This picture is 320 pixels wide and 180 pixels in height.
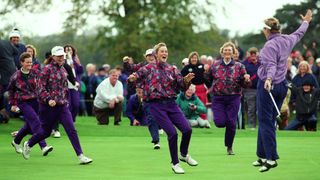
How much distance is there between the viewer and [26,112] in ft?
59.7

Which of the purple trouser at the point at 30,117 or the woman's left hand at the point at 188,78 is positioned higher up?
the woman's left hand at the point at 188,78

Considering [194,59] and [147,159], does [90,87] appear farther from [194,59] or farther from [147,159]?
[147,159]

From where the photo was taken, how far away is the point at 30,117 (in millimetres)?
18047

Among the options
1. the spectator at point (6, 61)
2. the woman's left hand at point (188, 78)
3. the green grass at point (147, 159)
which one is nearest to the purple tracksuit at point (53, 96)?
the green grass at point (147, 159)

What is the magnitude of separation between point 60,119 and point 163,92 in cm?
244

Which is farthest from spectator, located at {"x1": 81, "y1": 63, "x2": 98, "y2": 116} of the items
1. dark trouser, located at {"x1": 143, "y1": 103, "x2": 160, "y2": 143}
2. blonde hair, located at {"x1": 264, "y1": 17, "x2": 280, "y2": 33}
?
blonde hair, located at {"x1": 264, "y1": 17, "x2": 280, "y2": 33}

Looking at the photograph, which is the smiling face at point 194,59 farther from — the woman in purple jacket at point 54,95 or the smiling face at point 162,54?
the smiling face at point 162,54

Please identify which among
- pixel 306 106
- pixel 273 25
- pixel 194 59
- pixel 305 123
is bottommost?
pixel 305 123

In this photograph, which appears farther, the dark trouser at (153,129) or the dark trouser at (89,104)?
the dark trouser at (89,104)

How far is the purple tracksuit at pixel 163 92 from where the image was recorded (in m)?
15.0

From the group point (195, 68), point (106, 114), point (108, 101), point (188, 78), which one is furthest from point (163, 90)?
point (106, 114)

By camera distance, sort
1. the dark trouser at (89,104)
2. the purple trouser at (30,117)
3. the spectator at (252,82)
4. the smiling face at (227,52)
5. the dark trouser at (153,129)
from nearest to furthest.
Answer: the purple trouser at (30,117) → the smiling face at (227,52) → the dark trouser at (153,129) → the spectator at (252,82) → the dark trouser at (89,104)

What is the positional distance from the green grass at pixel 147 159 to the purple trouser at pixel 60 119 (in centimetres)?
45

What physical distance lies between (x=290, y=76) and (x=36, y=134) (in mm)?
14350
